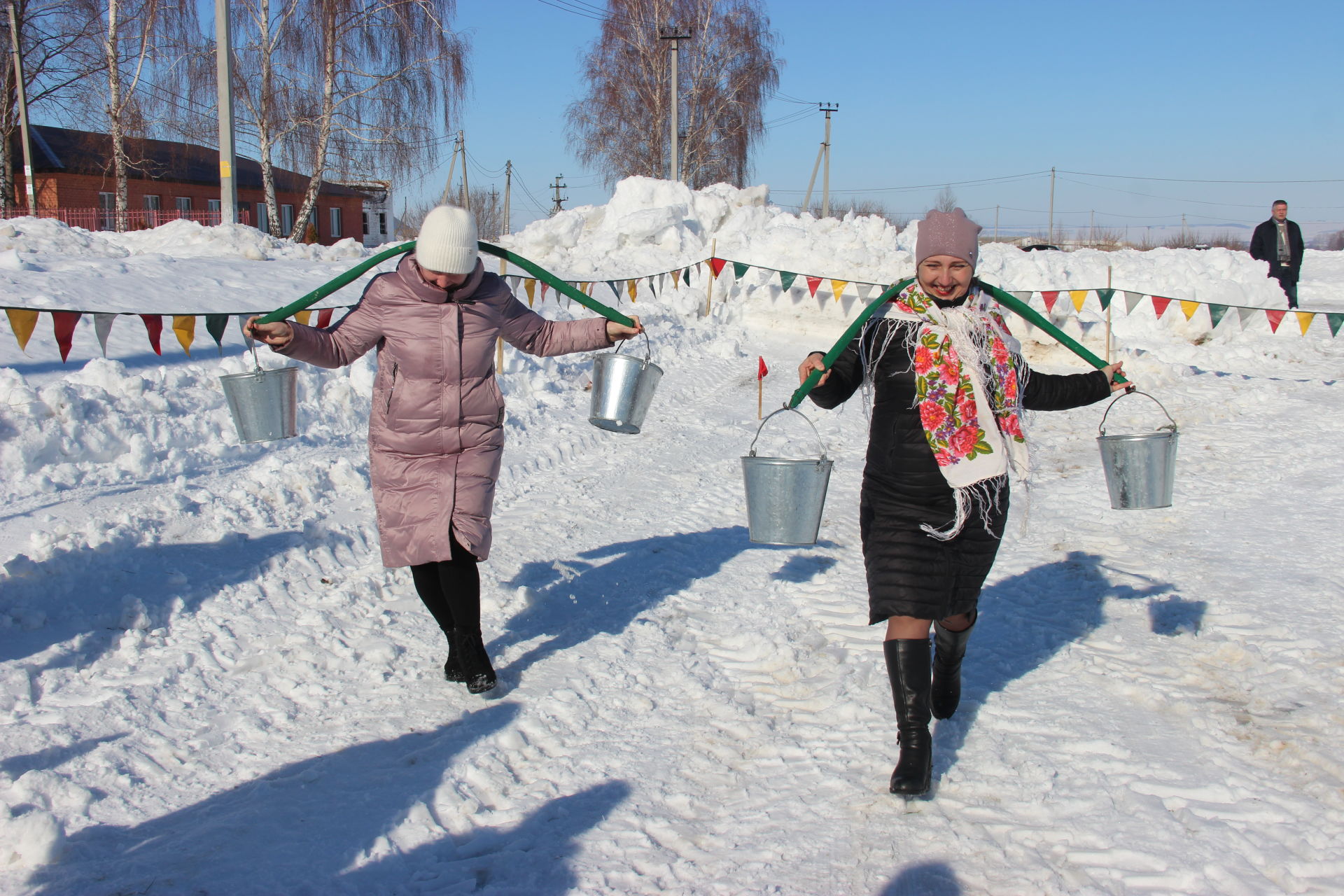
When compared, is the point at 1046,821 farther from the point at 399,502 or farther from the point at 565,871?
the point at 399,502

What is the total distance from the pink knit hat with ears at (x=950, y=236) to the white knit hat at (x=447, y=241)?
146 centimetres

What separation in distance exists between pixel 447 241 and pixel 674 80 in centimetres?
2471

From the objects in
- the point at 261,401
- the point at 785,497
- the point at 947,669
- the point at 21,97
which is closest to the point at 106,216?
the point at 21,97

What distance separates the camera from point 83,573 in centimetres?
416

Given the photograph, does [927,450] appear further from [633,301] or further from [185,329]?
[633,301]

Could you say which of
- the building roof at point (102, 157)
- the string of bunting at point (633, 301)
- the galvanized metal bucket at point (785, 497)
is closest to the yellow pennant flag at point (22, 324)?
the string of bunting at point (633, 301)

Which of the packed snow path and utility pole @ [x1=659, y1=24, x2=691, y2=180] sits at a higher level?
utility pole @ [x1=659, y1=24, x2=691, y2=180]

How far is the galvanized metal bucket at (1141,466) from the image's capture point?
12.3 ft

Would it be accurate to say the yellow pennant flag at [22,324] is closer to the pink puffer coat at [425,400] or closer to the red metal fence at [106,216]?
the pink puffer coat at [425,400]

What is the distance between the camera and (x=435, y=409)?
11.4 ft

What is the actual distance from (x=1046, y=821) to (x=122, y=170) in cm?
2512

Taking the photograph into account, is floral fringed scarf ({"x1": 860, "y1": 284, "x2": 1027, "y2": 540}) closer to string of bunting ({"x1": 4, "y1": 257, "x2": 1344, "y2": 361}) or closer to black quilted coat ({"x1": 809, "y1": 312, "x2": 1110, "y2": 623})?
black quilted coat ({"x1": 809, "y1": 312, "x2": 1110, "y2": 623})

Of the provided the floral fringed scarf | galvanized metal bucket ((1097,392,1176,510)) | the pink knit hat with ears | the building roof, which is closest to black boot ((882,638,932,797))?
the floral fringed scarf

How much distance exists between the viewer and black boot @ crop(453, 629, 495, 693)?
11.6 feet
